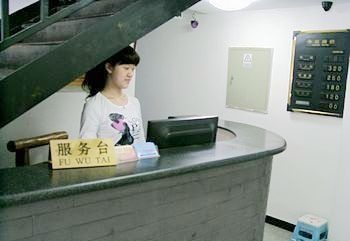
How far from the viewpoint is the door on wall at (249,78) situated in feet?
13.0

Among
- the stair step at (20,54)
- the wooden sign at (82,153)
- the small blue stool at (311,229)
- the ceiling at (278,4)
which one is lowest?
the small blue stool at (311,229)

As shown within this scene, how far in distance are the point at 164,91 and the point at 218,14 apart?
1237 millimetres

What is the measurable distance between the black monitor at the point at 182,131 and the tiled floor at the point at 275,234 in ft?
7.05

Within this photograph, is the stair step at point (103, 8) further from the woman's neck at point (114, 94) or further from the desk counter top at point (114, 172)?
the desk counter top at point (114, 172)

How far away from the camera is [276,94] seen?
3.92 m

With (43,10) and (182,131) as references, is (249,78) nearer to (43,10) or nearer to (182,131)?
(182,131)

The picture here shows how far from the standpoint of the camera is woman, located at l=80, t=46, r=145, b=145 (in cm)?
178

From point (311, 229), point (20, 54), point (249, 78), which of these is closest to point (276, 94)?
point (249, 78)

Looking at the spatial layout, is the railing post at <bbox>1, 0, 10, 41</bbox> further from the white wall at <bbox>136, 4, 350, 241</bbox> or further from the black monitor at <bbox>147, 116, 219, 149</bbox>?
the white wall at <bbox>136, 4, 350, 241</bbox>

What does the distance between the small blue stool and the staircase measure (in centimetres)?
248

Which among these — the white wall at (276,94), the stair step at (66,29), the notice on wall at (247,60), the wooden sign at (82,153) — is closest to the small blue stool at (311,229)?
the white wall at (276,94)

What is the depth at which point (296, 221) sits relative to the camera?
3.80 metres

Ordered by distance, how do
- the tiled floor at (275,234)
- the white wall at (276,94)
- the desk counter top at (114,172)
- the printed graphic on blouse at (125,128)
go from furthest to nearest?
the tiled floor at (275,234), the white wall at (276,94), the printed graphic on blouse at (125,128), the desk counter top at (114,172)

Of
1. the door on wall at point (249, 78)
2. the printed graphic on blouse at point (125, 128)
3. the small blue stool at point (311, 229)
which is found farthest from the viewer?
the door on wall at point (249, 78)
